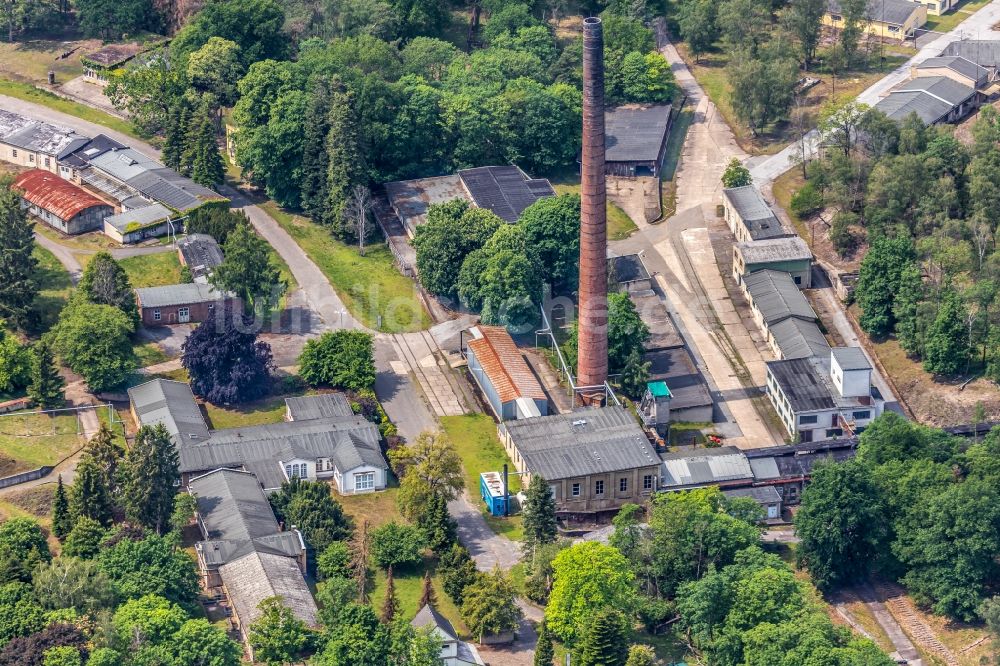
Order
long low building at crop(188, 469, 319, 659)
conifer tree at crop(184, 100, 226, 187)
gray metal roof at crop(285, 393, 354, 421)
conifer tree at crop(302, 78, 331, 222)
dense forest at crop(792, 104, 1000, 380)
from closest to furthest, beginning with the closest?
long low building at crop(188, 469, 319, 659), gray metal roof at crop(285, 393, 354, 421), dense forest at crop(792, 104, 1000, 380), conifer tree at crop(302, 78, 331, 222), conifer tree at crop(184, 100, 226, 187)

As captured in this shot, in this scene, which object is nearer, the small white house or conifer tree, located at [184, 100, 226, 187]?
the small white house

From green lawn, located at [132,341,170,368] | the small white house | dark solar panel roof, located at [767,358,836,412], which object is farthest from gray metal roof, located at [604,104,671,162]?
the small white house

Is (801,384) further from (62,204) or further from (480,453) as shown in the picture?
(62,204)

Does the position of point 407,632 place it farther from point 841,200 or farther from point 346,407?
point 841,200

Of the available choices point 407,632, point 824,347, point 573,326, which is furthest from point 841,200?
point 407,632

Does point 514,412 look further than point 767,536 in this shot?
Yes

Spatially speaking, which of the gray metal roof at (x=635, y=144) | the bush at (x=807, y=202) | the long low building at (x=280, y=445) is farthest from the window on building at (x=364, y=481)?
the bush at (x=807, y=202)

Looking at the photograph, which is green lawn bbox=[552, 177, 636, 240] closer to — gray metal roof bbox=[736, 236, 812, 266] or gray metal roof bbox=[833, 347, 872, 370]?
gray metal roof bbox=[736, 236, 812, 266]
